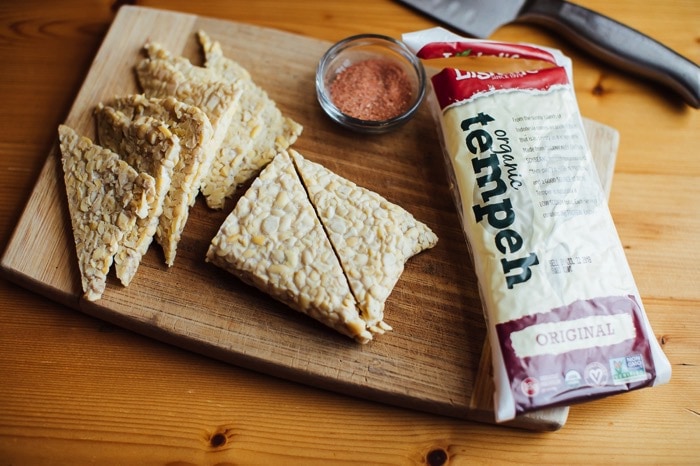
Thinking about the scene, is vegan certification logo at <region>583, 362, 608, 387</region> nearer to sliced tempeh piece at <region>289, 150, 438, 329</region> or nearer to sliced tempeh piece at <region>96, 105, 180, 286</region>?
sliced tempeh piece at <region>289, 150, 438, 329</region>

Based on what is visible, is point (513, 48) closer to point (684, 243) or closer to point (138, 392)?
point (684, 243)

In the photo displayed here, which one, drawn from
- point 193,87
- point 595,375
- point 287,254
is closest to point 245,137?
point 193,87

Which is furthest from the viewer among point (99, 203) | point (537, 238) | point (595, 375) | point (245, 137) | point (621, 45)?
point (621, 45)

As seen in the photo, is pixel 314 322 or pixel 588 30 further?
pixel 588 30

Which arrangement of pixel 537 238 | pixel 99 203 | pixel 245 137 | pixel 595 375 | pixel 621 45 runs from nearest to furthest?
pixel 595 375 → pixel 537 238 → pixel 99 203 → pixel 245 137 → pixel 621 45

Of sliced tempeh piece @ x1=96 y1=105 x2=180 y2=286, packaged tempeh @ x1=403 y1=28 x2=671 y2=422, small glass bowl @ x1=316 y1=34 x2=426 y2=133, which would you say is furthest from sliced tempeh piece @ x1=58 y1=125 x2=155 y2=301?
packaged tempeh @ x1=403 y1=28 x2=671 y2=422

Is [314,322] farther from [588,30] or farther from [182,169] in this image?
[588,30]

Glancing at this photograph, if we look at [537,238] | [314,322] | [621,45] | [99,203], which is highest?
[621,45]

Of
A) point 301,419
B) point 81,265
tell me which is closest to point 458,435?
point 301,419
